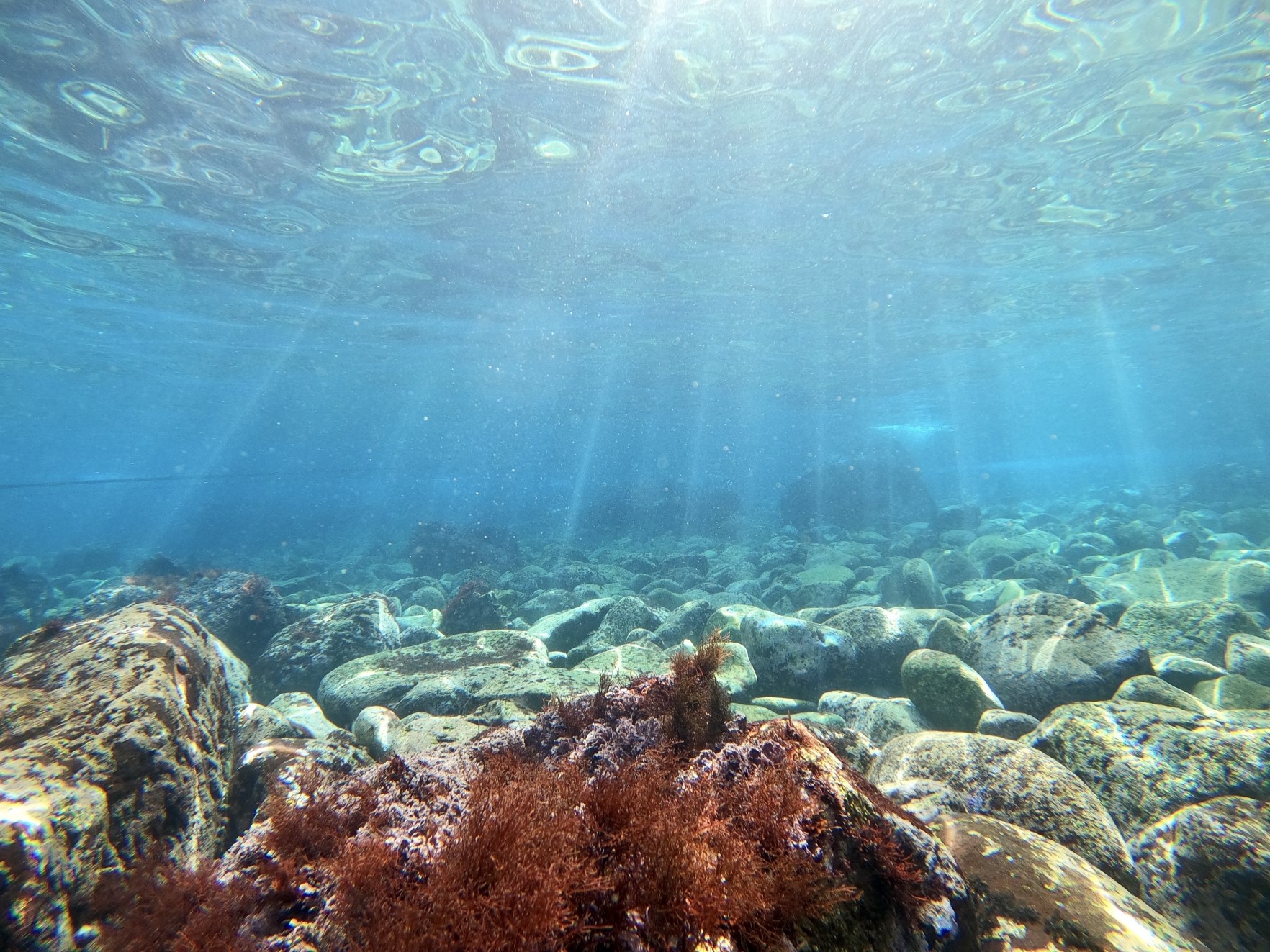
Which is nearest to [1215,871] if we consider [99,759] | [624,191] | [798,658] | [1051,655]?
[1051,655]

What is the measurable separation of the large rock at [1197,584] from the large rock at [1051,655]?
18.5 feet

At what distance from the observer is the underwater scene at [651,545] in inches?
81.7

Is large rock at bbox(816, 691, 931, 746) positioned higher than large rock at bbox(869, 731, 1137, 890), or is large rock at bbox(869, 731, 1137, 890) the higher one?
large rock at bbox(869, 731, 1137, 890)

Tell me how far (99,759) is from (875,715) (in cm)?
600

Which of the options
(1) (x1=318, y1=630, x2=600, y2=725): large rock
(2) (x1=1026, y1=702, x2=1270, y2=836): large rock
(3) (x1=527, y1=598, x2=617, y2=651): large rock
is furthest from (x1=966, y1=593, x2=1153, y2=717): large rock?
(3) (x1=527, y1=598, x2=617, y2=651): large rock

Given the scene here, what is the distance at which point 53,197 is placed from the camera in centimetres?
1541

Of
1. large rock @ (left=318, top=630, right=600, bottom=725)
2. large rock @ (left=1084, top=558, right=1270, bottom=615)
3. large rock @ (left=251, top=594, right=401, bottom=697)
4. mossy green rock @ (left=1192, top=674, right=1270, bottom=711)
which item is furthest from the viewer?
large rock @ (left=1084, top=558, right=1270, bottom=615)

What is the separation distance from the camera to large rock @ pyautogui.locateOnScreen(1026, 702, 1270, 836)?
145 inches

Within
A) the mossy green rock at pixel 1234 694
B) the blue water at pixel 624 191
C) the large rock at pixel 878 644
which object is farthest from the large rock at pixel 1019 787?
the blue water at pixel 624 191

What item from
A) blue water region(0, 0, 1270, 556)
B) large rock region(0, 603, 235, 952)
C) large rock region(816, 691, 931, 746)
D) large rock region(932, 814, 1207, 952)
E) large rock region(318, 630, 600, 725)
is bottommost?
large rock region(816, 691, 931, 746)

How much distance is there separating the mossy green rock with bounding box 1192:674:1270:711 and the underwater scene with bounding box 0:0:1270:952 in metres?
0.06

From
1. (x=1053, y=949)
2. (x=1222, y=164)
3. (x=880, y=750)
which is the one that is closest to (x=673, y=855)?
(x=1053, y=949)

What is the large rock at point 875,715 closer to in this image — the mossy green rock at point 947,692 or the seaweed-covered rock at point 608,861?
the mossy green rock at point 947,692

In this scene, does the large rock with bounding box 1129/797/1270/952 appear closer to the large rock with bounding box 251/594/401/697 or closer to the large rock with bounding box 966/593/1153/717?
the large rock with bounding box 966/593/1153/717
